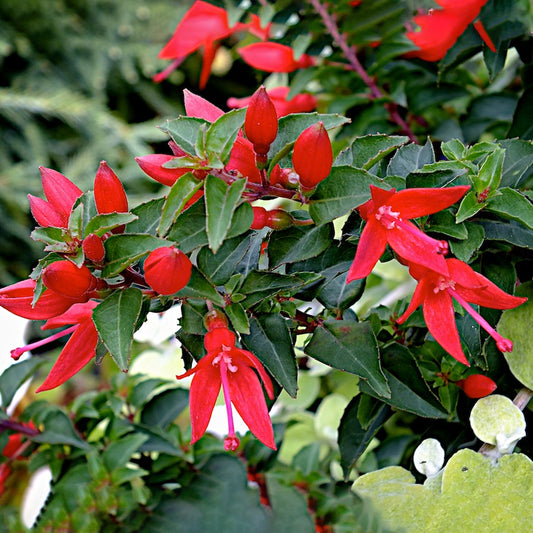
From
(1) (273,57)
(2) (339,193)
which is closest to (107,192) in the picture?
(2) (339,193)

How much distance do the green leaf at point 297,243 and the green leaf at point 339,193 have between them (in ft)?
0.06

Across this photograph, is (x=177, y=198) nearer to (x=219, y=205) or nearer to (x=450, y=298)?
(x=219, y=205)

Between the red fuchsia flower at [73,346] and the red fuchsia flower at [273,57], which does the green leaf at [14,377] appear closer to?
the red fuchsia flower at [73,346]

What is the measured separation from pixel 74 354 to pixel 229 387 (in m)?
0.09

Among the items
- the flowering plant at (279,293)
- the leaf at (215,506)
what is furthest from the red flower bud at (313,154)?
the leaf at (215,506)

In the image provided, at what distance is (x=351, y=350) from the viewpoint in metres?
0.36

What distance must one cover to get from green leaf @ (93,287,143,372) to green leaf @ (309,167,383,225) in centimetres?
11

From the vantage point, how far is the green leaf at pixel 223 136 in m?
0.31

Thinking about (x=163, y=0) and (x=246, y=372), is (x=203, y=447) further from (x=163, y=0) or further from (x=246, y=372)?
(x=163, y=0)

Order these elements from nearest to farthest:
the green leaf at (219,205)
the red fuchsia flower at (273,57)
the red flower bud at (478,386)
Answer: the green leaf at (219,205) → the red flower bud at (478,386) → the red fuchsia flower at (273,57)

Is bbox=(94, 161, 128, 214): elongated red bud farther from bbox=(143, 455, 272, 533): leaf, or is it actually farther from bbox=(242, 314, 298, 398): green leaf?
bbox=(143, 455, 272, 533): leaf

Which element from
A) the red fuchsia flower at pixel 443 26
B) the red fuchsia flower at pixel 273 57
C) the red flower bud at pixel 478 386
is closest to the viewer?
the red flower bud at pixel 478 386

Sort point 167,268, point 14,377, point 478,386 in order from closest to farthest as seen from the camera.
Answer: point 167,268 < point 478,386 < point 14,377

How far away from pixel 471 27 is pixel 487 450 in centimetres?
38
